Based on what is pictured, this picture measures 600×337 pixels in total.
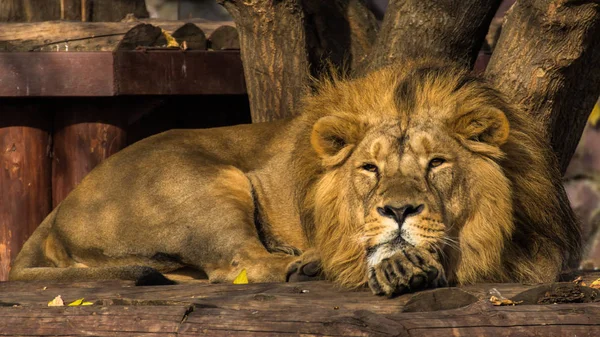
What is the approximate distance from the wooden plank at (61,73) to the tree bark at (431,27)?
4.82ft

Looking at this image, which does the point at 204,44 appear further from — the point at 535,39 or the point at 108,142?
the point at 535,39

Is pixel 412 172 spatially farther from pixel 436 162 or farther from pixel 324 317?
pixel 324 317

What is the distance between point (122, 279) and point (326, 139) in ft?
3.37

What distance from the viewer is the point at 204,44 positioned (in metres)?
6.27

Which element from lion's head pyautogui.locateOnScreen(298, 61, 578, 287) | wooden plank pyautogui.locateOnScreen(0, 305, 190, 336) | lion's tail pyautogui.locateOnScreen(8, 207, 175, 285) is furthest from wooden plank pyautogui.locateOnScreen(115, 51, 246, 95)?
wooden plank pyautogui.locateOnScreen(0, 305, 190, 336)

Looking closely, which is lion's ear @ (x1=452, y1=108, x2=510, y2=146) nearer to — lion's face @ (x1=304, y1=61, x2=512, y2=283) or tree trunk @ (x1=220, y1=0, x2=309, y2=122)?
lion's face @ (x1=304, y1=61, x2=512, y2=283)

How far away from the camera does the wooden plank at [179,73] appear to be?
19.1ft

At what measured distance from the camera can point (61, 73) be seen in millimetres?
5742

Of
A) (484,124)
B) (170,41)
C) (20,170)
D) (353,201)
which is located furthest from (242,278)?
(170,41)

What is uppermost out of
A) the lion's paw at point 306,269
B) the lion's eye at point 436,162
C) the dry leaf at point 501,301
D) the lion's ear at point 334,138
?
the lion's ear at point 334,138

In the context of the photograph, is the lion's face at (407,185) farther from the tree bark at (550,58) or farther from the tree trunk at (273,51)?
the tree trunk at (273,51)

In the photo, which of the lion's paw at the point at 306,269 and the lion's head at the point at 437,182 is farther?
the lion's paw at the point at 306,269

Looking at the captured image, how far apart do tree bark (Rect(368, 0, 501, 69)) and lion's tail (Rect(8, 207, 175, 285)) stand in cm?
163

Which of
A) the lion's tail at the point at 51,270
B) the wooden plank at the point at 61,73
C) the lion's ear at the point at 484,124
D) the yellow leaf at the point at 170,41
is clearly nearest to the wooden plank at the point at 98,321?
the lion's tail at the point at 51,270
